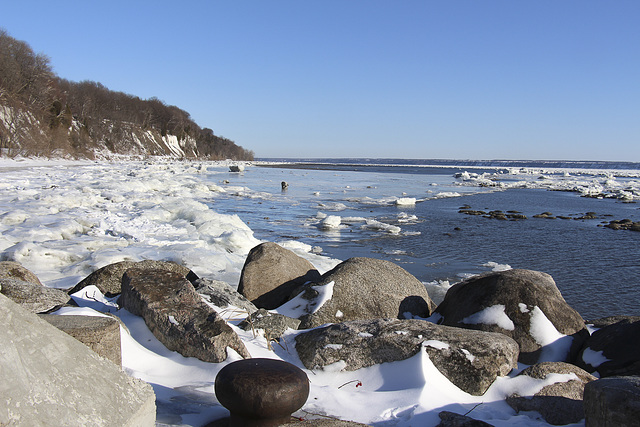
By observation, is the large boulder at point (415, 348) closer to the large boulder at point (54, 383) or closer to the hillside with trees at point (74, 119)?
the large boulder at point (54, 383)

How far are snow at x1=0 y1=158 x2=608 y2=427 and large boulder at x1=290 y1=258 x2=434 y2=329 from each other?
0.06m

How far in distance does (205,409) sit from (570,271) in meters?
11.1

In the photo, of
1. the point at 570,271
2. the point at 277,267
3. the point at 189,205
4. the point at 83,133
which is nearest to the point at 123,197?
the point at 189,205

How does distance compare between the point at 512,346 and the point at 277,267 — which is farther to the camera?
the point at 277,267

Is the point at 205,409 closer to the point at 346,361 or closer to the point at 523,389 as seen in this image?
the point at 346,361

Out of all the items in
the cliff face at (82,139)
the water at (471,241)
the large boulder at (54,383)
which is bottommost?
the water at (471,241)

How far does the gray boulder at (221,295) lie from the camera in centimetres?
614

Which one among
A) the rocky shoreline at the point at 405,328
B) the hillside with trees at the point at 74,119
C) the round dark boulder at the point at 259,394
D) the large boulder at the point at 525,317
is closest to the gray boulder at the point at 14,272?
the rocky shoreline at the point at 405,328

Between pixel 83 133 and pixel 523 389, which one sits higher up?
pixel 83 133

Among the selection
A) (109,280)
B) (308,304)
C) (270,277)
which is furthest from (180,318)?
(270,277)

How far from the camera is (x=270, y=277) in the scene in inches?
290

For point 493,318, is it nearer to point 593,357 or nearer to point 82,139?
point 593,357

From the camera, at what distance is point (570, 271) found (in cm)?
1195

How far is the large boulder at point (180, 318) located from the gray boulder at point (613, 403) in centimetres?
289
